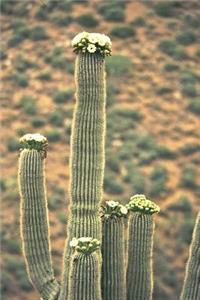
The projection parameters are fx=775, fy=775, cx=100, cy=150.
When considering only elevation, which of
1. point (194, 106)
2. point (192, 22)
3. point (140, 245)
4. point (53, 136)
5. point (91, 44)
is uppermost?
point (192, 22)

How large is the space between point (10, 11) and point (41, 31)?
2025 millimetres

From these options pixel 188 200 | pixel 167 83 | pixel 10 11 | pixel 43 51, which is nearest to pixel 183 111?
pixel 167 83

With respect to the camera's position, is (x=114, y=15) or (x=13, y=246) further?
(x=114, y=15)

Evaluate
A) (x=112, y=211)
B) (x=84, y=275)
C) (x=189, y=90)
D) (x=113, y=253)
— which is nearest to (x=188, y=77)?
(x=189, y=90)

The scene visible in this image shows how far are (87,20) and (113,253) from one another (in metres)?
19.2

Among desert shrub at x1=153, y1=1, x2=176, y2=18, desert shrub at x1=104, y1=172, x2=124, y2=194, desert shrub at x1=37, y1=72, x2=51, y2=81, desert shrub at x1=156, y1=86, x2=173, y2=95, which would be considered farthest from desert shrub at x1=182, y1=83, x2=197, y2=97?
desert shrub at x1=104, y1=172, x2=124, y2=194

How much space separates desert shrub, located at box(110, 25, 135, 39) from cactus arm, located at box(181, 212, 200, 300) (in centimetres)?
1835

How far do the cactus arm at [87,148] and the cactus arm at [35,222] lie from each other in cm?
41

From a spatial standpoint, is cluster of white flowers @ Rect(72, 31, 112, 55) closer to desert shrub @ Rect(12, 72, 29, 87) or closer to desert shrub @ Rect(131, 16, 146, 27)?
desert shrub @ Rect(12, 72, 29, 87)

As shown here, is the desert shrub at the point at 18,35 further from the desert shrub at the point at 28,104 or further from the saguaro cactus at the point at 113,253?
the saguaro cactus at the point at 113,253

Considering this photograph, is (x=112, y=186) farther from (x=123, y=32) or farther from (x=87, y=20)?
(x=87, y=20)

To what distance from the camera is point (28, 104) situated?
22297 millimetres

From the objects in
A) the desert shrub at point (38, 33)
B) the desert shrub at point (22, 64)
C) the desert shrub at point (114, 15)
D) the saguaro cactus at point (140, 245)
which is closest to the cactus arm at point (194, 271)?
the saguaro cactus at point (140, 245)

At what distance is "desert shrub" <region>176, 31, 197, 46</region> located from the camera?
24875 millimetres
